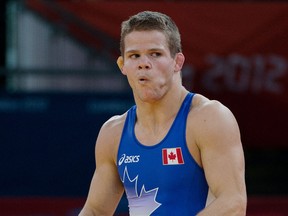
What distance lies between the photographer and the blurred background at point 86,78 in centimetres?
1103

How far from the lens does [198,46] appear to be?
11031mm

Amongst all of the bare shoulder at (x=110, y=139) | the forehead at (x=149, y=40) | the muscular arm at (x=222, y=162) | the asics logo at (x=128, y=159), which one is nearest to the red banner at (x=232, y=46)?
the bare shoulder at (x=110, y=139)

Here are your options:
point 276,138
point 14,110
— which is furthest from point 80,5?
point 276,138

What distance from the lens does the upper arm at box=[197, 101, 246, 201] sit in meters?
→ 4.73

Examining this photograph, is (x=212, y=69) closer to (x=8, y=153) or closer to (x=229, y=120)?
(x=8, y=153)

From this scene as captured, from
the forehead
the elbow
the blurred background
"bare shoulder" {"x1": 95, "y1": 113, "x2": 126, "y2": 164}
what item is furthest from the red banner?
the elbow

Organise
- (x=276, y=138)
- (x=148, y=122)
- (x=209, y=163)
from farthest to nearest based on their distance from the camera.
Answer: (x=276, y=138)
(x=148, y=122)
(x=209, y=163)

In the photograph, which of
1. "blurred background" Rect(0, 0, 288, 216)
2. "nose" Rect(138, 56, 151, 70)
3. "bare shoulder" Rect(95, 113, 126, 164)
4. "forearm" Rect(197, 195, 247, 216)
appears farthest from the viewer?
"blurred background" Rect(0, 0, 288, 216)

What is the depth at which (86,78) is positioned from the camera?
37.8ft

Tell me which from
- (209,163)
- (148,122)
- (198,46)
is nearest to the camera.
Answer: (209,163)

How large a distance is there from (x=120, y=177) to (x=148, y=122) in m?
0.35

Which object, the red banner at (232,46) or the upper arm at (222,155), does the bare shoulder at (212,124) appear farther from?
the red banner at (232,46)

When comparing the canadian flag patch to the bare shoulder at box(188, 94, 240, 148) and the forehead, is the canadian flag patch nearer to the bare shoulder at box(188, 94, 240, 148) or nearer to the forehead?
the bare shoulder at box(188, 94, 240, 148)

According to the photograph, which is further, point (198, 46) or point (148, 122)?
point (198, 46)
